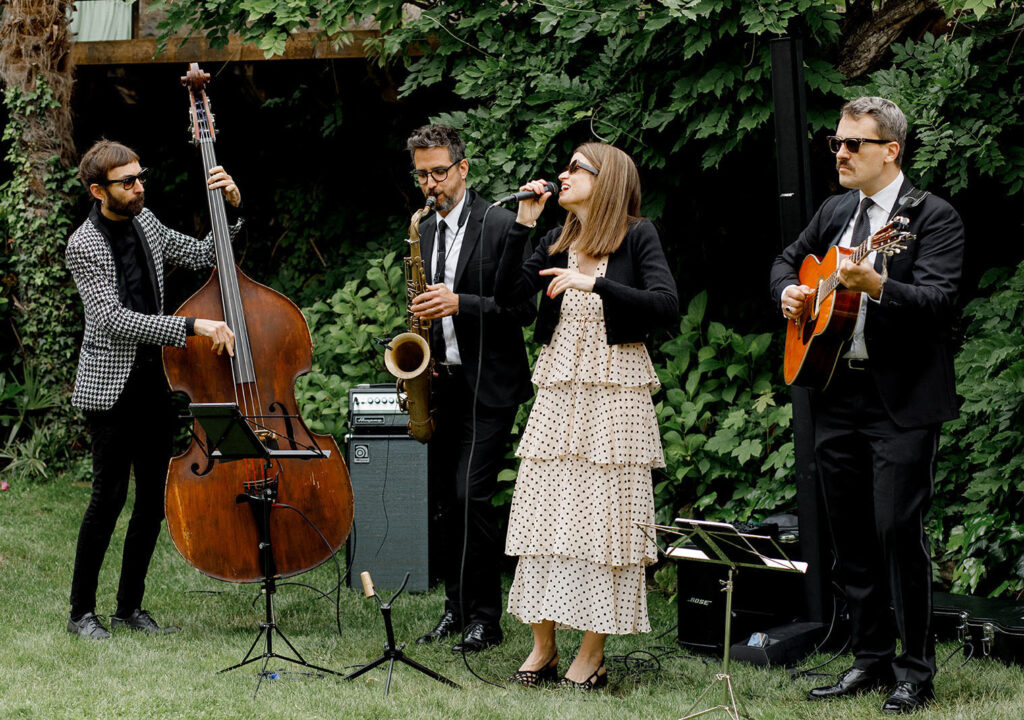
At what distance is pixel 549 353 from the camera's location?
4.18m

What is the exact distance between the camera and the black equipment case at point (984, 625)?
4.14m

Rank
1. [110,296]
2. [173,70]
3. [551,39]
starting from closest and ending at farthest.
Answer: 1. [110,296]
2. [551,39]
3. [173,70]

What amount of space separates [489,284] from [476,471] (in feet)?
2.59

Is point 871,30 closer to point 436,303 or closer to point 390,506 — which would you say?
point 436,303

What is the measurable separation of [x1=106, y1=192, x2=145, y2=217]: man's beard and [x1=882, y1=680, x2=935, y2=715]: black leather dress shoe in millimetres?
3497

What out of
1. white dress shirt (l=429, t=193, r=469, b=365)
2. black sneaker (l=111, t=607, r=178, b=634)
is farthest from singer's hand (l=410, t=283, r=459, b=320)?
black sneaker (l=111, t=607, r=178, b=634)

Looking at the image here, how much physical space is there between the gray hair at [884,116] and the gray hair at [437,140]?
5.54 ft

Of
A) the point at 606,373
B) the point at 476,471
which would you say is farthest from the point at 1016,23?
the point at 476,471

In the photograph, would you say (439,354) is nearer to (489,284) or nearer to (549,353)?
(489,284)

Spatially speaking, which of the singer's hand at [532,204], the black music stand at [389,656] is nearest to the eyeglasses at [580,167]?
the singer's hand at [532,204]

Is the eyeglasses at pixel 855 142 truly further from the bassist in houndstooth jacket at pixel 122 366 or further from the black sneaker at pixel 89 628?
the black sneaker at pixel 89 628

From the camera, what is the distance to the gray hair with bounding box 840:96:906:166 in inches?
145

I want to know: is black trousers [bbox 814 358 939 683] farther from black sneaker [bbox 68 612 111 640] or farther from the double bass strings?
black sneaker [bbox 68 612 111 640]

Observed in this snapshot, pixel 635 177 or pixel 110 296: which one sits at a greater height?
pixel 635 177
